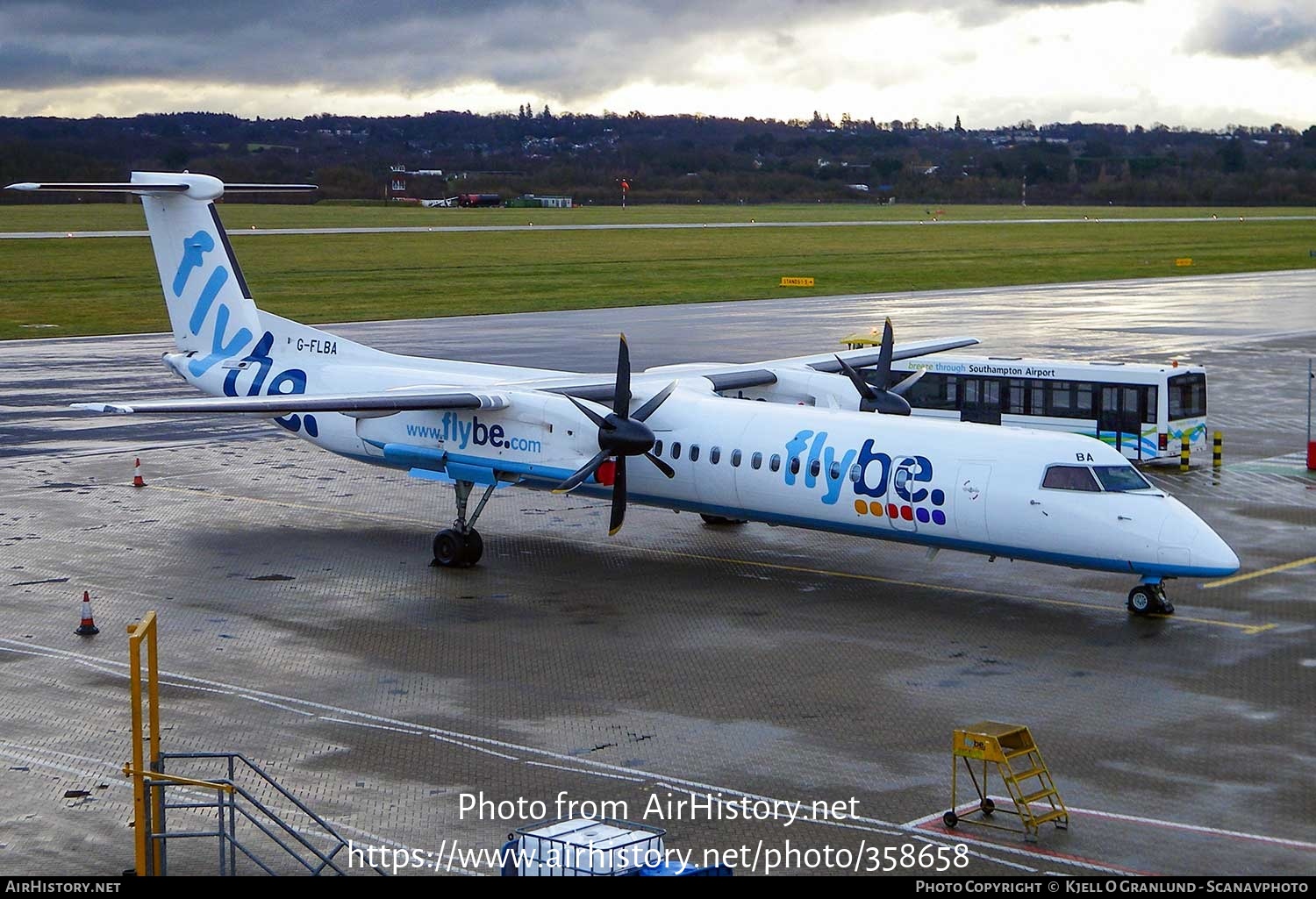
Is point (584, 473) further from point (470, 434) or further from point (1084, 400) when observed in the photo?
point (1084, 400)

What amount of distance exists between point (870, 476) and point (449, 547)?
305 inches

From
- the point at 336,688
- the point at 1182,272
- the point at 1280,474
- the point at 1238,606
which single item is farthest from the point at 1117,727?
the point at 1182,272

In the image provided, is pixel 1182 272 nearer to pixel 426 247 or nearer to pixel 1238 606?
pixel 426 247

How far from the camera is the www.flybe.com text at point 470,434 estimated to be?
2736cm

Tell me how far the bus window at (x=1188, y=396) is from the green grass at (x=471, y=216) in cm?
11575

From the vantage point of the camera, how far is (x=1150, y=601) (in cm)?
2352

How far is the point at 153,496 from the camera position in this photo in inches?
1318

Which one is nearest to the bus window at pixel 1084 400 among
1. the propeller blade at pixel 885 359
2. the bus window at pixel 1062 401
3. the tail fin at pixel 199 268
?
the bus window at pixel 1062 401

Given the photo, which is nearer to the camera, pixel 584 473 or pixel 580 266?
pixel 584 473

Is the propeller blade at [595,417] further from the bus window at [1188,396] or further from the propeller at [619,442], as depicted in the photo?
the bus window at [1188,396]

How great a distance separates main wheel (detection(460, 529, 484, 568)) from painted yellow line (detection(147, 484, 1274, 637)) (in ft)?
7.78

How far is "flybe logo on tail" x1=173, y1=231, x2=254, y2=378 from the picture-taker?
3238 centimetres

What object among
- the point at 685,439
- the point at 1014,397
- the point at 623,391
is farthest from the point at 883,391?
the point at 1014,397

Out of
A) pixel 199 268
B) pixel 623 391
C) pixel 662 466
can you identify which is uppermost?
pixel 199 268
